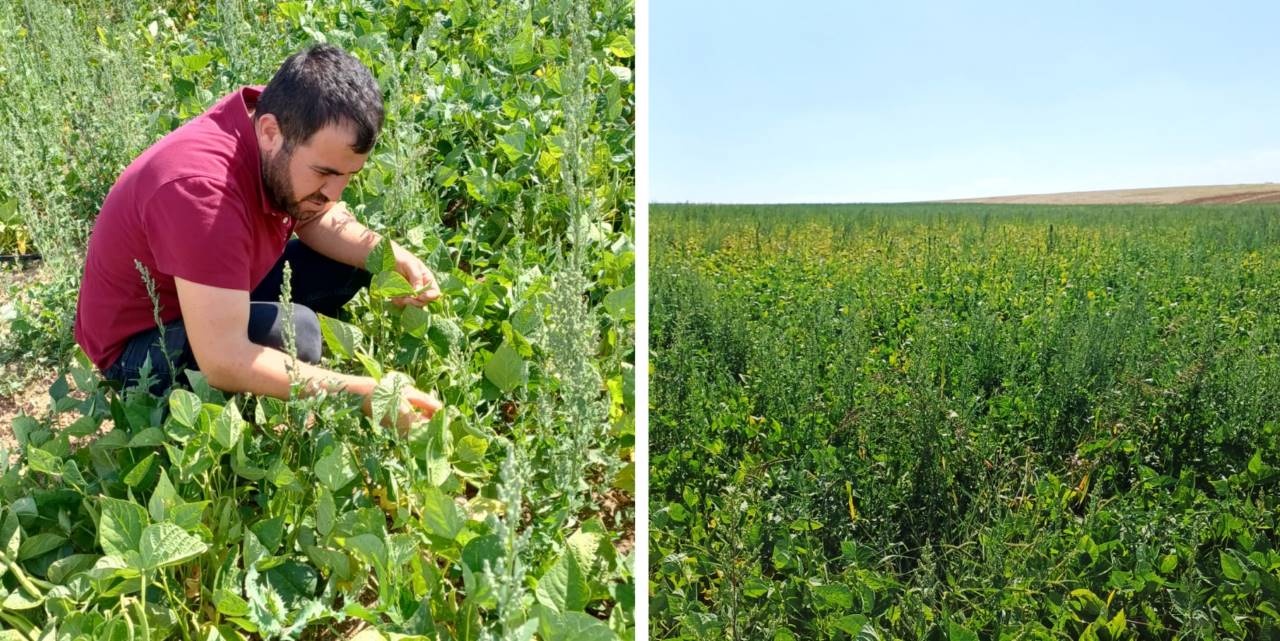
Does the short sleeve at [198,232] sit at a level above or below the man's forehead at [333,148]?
below

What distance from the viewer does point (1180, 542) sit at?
5.40ft

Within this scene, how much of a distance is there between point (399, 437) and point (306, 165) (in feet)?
1.66

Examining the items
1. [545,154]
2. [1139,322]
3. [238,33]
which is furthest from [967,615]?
[238,33]

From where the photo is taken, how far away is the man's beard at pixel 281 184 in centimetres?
167

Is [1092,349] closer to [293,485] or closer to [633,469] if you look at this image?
[633,469]

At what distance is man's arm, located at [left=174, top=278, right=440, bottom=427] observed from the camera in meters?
1.55

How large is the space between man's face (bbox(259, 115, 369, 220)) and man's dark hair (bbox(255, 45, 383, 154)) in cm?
1

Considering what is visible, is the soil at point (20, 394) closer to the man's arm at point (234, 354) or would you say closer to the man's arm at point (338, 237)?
the man's arm at point (338, 237)

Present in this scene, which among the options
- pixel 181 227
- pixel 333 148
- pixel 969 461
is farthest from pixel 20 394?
pixel 969 461

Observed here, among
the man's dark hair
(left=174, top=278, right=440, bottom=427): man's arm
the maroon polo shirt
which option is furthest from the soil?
the man's dark hair

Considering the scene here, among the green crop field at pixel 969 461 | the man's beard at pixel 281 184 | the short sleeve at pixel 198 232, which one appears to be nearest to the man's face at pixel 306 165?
the man's beard at pixel 281 184

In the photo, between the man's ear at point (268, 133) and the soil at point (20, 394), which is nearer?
the man's ear at point (268, 133)

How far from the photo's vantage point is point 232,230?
1.57 meters

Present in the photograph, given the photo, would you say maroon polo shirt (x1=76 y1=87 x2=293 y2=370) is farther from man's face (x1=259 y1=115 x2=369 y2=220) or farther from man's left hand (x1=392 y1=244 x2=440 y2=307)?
man's left hand (x1=392 y1=244 x2=440 y2=307)
